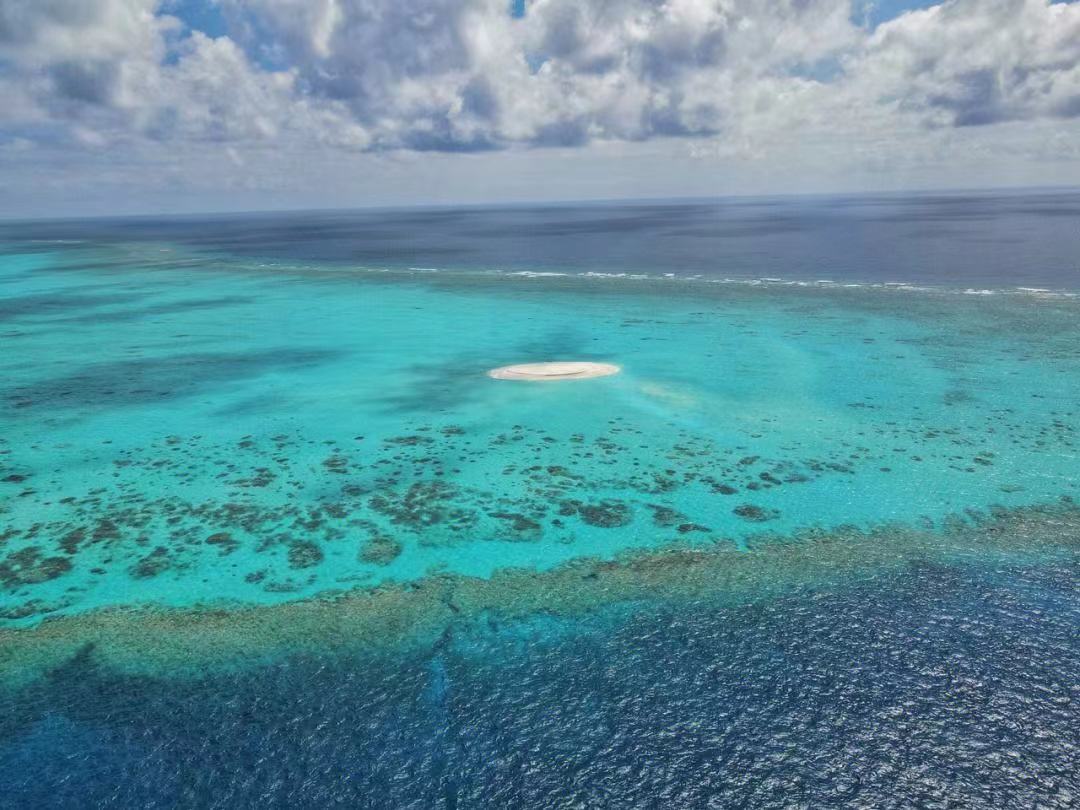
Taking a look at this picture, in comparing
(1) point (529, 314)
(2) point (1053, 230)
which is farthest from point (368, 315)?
(2) point (1053, 230)

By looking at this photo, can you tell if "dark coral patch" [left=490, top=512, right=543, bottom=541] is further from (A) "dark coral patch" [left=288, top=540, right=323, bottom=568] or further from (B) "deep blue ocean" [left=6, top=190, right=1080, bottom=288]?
(B) "deep blue ocean" [left=6, top=190, right=1080, bottom=288]

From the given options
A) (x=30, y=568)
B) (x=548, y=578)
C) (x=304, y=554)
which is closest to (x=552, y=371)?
(x=304, y=554)

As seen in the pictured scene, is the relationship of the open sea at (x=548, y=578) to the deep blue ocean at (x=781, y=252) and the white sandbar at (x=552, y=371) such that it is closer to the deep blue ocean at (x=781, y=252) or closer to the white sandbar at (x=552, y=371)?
the white sandbar at (x=552, y=371)

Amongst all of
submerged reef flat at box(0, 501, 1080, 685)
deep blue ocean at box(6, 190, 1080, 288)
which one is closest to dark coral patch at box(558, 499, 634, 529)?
submerged reef flat at box(0, 501, 1080, 685)

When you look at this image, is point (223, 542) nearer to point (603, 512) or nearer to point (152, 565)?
point (152, 565)

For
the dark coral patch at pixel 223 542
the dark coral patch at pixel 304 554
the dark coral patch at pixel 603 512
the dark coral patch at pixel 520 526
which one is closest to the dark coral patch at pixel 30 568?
the dark coral patch at pixel 223 542

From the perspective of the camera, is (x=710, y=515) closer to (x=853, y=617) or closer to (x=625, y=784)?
(x=853, y=617)
